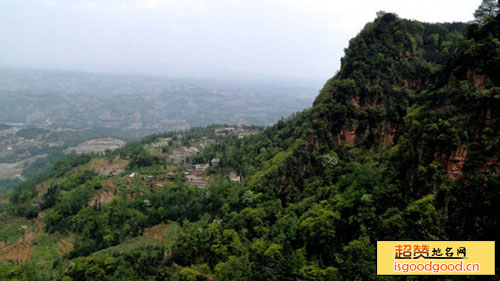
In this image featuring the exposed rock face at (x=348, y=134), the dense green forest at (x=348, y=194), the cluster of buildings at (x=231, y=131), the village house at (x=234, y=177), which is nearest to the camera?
the dense green forest at (x=348, y=194)

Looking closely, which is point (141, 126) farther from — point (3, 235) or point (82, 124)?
point (3, 235)

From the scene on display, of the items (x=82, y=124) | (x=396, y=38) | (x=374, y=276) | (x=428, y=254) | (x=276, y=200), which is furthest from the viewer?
(x=82, y=124)

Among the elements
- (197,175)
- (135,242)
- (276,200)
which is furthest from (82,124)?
(276,200)

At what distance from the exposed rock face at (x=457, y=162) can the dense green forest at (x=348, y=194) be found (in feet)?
0.23

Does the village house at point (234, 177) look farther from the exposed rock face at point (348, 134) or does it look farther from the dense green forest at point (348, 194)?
the exposed rock face at point (348, 134)

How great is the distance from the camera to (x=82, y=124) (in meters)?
189

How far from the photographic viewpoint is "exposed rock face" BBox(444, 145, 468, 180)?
20.2 m

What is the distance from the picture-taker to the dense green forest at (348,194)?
20.0 m

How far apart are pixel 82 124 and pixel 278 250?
198401 mm

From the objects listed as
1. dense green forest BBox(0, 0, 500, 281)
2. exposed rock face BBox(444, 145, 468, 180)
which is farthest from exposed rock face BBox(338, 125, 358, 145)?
exposed rock face BBox(444, 145, 468, 180)

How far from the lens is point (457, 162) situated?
803 inches

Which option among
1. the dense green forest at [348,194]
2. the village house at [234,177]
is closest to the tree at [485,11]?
the dense green forest at [348,194]

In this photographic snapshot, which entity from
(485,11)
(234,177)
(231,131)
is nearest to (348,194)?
(485,11)

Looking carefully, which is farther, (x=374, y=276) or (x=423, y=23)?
(x=423, y=23)
